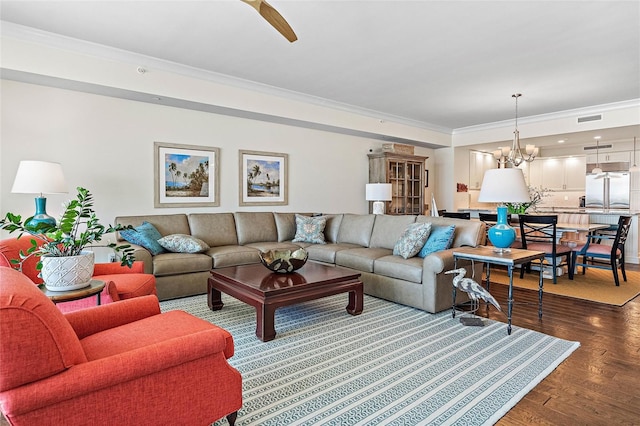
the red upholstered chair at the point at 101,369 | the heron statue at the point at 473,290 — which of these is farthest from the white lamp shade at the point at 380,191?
the red upholstered chair at the point at 101,369

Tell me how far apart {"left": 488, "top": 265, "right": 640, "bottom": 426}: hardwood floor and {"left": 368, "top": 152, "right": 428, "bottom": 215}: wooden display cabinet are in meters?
3.42

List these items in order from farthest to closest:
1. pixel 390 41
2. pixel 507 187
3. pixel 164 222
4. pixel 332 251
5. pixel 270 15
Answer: pixel 332 251
pixel 164 222
pixel 390 41
pixel 507 187
pixel 270 15

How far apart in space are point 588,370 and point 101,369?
278cm

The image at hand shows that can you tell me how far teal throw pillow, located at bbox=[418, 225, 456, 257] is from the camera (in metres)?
3.79

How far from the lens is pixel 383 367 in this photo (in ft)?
7.97

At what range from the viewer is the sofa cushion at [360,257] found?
4152mm

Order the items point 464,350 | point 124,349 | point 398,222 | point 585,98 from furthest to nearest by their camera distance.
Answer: point 585,98, point 398,222, point 464,350, point 124,349

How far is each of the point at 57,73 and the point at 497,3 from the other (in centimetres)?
401

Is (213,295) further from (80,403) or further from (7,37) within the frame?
(7,37)

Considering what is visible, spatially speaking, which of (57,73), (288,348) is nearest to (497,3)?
(288,348)

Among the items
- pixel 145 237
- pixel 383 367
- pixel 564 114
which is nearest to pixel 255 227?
pixel 145 237

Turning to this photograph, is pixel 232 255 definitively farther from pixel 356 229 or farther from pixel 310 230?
pixel 356 229

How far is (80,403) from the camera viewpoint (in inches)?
48.9

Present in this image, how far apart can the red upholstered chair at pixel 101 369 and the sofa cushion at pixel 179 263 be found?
2025 millimetres
